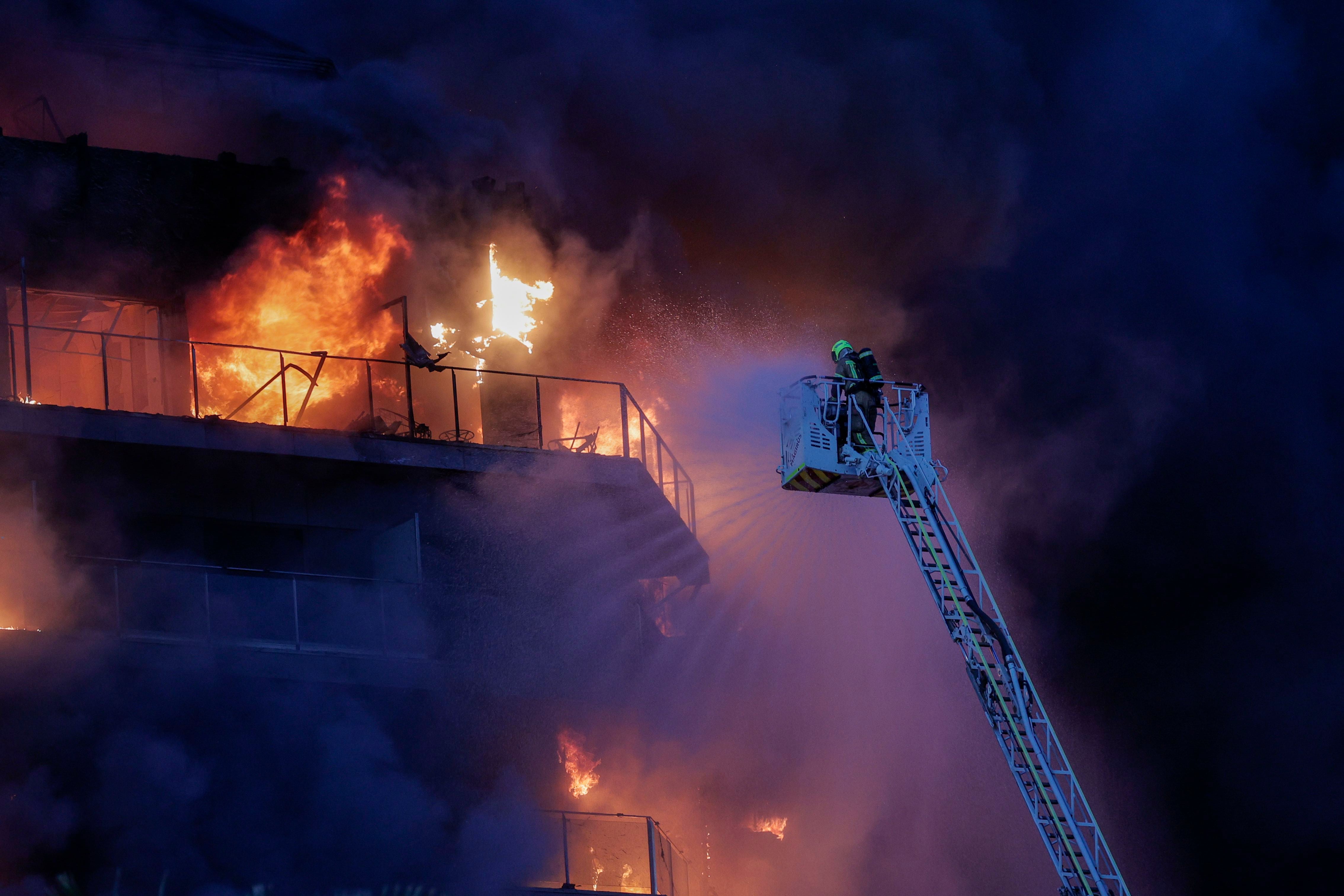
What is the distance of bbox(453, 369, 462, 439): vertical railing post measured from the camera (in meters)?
24.7

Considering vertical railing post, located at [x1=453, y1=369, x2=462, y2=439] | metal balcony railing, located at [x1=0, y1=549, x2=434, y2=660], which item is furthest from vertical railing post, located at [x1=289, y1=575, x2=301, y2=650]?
vertical railing post, located at [x1=453, y1=369, x2=462, y2=439]

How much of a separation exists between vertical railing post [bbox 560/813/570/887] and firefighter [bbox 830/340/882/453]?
5915 millimetres

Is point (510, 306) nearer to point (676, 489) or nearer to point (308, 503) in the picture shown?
point (676, 489)

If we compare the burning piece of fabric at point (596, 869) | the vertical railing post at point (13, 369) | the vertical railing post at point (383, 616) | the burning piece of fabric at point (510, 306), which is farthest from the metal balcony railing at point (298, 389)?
the burning piece of fabric at point (596, 869)

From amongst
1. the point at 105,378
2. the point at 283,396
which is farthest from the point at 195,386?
the point at 105,378

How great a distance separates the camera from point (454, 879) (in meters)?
21.7

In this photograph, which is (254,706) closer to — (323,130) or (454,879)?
(454,879)

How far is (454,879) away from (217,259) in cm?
958

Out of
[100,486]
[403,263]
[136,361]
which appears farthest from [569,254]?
[100,486]

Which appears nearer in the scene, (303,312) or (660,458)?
(303,312)

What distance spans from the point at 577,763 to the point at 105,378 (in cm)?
950

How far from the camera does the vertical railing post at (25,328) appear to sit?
22031 millimetres

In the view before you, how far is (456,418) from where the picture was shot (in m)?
25.0

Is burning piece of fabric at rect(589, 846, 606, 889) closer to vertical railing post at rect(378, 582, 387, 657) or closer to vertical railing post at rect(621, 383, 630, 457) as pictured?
vertical railing post at rect(378, 582, 387, 657)
